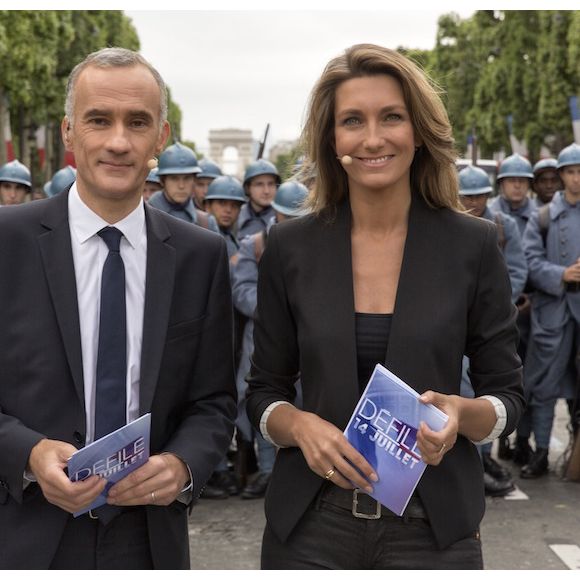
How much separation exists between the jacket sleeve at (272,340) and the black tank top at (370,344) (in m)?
0.20

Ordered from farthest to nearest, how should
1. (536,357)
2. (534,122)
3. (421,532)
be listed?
(534,122), (536,357), (421,532)

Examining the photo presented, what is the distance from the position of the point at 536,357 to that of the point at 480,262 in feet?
19.1

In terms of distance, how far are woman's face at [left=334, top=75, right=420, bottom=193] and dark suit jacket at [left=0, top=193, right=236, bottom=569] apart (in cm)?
45

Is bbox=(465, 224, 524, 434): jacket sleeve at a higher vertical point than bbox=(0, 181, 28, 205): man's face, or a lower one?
higher

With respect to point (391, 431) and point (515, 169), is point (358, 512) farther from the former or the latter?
point (515, 169)

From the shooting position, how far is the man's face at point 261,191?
1017 cm

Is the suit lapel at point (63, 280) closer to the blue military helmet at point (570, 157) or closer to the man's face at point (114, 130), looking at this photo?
the man's face at point (114, 130)

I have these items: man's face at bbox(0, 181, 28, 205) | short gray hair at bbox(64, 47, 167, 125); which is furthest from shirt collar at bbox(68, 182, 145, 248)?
man's face at bbox(0, 181, 28, 205)

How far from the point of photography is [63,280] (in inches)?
115

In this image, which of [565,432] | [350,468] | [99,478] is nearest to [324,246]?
[350,468]

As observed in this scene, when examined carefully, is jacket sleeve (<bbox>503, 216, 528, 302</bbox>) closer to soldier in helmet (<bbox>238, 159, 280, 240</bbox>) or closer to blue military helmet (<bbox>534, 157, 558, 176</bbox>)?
soldier in helmet (<bbox>238, 159, 280, 240</bbox>)

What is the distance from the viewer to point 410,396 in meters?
2.68

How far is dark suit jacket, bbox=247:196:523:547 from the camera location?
289 centimetres

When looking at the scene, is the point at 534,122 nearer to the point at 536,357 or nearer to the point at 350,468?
the point at 536,357
